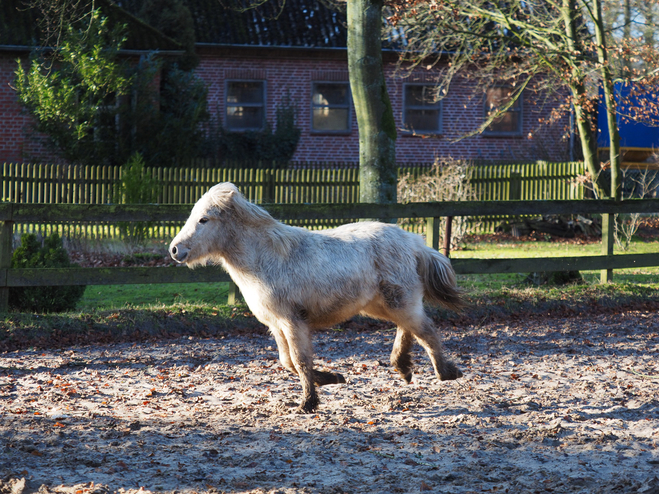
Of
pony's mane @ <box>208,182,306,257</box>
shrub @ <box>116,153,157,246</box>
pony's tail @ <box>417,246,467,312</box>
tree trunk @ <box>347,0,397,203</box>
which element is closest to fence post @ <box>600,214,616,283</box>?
tree trunk @ <box>347,0,397,203</box>

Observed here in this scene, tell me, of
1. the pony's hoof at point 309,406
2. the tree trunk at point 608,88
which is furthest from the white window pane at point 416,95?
the pony's hoof at point 309,406

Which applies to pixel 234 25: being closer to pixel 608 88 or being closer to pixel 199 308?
pixel 608 88

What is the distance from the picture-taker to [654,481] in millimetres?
3686

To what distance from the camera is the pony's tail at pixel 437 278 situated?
19.9ft

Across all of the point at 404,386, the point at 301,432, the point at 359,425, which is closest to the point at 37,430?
the point at 301,432

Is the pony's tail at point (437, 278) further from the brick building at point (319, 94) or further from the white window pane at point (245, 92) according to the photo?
the white window pane at point (245, 92)

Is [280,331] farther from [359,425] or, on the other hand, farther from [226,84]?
[226,84]

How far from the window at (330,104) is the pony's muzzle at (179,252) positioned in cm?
1956

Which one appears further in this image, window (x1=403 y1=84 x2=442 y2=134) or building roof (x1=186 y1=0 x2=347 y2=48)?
window (x1=403 y1=84 x2=442 y2=134)

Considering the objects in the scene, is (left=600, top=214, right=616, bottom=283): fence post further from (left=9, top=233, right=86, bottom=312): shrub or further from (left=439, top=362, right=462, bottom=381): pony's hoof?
(left=9, top=233, right=86, bottom=312): shrub

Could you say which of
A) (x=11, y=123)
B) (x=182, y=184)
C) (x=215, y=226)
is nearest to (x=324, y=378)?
(x=215, y=226)

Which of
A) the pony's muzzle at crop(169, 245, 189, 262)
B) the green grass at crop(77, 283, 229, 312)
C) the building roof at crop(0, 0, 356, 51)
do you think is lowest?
the green grass at crop(77, 283, 229, 312)

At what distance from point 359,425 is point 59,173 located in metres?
13.1

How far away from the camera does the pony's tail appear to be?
19.9ft
